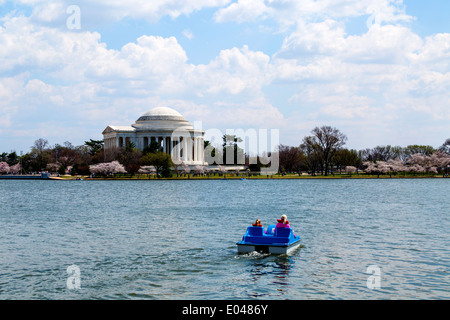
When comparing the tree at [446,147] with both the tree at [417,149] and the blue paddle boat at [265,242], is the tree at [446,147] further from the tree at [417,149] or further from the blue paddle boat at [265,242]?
the blue paddle boat at [265,242]

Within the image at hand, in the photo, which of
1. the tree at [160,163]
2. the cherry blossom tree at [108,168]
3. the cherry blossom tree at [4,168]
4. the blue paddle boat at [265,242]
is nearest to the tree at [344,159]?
the tree at [160,163]

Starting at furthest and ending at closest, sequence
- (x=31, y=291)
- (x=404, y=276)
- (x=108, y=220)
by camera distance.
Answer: (x=108, y=220) → (x=404, y=276) → (x=31, y=291)

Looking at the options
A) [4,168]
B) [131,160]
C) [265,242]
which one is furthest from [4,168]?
[265,242]

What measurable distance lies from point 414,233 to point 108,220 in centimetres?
2193

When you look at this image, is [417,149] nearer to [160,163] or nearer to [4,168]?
[160,163]

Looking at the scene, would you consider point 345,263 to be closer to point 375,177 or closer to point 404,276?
point 404,276

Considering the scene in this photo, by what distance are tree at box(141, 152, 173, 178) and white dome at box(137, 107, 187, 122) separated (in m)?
41.7

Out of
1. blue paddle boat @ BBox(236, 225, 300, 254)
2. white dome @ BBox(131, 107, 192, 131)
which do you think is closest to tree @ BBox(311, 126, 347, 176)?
white dome @ BBox(131, 107, 192, 131)

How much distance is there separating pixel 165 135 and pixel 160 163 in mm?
44117

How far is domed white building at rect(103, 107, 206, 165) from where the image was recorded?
16600 cm

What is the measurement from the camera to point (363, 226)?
3584cm

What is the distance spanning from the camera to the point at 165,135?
167 metres

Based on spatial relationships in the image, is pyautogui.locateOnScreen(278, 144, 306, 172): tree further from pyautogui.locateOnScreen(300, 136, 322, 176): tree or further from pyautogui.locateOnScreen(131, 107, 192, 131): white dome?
pyautogui.locateOnScreen(131, 107, 192, 131): white dome

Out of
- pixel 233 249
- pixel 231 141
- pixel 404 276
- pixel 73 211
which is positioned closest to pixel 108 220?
pixel 73 211
